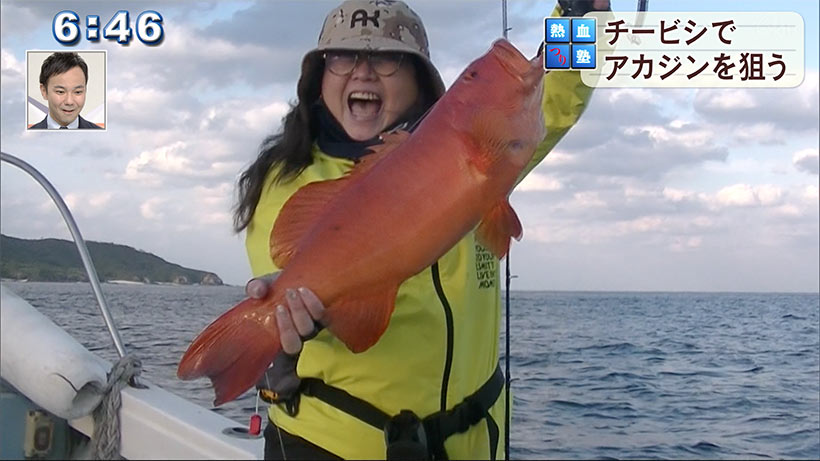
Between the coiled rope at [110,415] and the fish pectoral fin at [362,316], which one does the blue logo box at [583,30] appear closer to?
the fish pectoral fin at [362,316]

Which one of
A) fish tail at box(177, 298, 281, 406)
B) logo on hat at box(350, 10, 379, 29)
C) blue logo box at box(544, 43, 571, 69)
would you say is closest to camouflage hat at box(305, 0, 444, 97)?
logo on hat at box(350, 10, 379, 29)

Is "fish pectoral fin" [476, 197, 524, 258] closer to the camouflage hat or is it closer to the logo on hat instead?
the camouflage hat

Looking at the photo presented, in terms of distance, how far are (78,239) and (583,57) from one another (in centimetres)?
225

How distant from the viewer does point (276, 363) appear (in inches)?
85.4

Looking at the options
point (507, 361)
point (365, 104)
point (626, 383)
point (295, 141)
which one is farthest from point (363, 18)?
point (626, 383)

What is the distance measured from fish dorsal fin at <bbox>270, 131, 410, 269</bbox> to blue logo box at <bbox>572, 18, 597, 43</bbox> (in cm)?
104

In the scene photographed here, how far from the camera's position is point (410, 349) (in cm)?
220

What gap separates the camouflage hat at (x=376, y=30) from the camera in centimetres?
224

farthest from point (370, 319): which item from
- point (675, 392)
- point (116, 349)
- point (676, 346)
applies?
point (676, 346)

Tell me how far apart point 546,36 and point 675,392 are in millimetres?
10851

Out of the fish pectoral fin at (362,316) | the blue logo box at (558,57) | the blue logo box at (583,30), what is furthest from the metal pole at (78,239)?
the blue logo box at (583,30)

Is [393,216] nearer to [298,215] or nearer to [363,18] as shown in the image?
[298,215]

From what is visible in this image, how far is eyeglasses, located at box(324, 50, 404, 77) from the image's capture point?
7.42 ft

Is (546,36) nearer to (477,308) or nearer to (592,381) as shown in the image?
(477,308)
